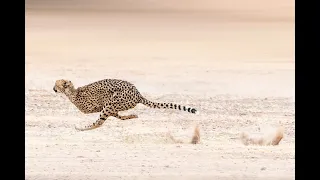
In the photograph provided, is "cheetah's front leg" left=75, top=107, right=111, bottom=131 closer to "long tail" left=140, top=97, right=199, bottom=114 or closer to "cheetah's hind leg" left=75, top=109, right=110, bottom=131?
"cheetah's hind leg" left=75, top=109, right=110, bottom=131

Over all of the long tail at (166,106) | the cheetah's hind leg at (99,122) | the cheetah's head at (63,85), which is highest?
the cheetah's head at (63,85)

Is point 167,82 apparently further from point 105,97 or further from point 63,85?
point 63,85

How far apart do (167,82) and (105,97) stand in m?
0.35

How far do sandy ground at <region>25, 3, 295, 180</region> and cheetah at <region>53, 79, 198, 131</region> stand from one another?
33 millimetres

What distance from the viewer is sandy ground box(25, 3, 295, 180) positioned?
128 inches

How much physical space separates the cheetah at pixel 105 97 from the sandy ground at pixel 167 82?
33 millimetres

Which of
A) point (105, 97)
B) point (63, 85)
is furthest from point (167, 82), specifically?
point (63, 85)

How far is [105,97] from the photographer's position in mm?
3332

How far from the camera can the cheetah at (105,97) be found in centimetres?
332

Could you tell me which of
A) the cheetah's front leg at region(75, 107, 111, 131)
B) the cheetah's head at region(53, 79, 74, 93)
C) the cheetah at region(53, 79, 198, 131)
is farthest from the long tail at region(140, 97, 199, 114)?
the cheetah's head at region(53, 79, 74, 93)

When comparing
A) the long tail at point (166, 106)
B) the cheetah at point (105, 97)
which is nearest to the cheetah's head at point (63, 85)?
the cheetah at point (105, 97)

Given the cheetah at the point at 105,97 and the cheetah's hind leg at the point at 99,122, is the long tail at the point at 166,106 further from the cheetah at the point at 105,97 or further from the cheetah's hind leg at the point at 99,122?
the cheetah's hind leg at the point at 99,122

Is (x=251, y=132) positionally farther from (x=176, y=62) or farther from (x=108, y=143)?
(x=108, y=143)
